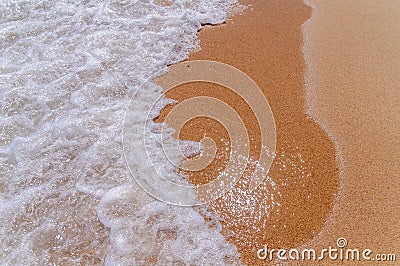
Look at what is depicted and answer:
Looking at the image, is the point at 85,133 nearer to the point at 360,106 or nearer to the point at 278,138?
the point at 278,138

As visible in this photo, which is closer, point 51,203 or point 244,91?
point 51,203

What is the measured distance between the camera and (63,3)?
418 centimetres

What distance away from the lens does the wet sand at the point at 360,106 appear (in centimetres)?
204

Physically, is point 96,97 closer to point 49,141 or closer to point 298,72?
point 49,141

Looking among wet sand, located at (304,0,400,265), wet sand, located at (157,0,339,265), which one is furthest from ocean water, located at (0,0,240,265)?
wet sand, located at (304,0,400,265)

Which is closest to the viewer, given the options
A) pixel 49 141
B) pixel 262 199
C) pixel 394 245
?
pixel 394 245

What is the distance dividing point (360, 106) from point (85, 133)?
225cm

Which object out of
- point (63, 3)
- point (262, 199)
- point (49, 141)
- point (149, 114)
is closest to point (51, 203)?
point (49, 141)

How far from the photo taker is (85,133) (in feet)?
8.63

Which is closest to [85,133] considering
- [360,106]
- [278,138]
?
[278,138]

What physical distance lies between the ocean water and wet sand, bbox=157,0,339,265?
171mm

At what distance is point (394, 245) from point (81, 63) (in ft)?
9.99

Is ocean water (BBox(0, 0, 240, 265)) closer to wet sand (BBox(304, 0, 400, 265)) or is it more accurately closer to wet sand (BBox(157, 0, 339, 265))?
wet sand (BBox(157, 0, 339, 265))

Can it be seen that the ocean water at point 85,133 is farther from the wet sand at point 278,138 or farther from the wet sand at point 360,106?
the wet sand at point 360,106
